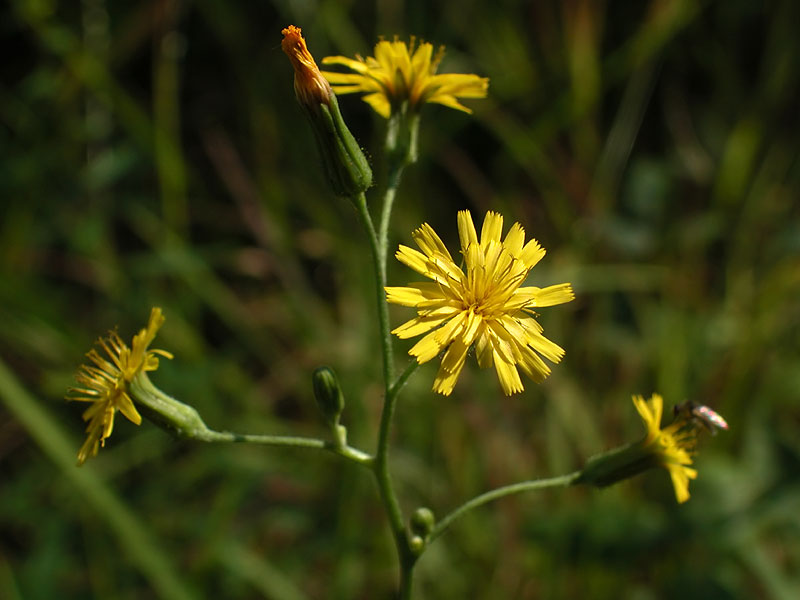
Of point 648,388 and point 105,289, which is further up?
point 105,289

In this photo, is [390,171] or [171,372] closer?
[390,171]

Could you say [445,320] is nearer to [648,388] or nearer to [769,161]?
[648,388]

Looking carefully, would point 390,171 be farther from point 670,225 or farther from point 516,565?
point 670,225

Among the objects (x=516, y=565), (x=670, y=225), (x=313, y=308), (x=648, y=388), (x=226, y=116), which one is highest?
(x=226, y=116)

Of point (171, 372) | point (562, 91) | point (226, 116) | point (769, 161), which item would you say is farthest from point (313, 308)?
point (769, 161)

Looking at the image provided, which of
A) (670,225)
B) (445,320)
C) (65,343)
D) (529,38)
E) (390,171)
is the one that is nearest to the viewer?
(445,320)

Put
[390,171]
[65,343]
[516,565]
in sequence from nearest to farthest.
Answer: [390,171], [516,565], [65,343]

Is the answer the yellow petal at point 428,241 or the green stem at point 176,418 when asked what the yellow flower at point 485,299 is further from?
the green stem at point 176,418
